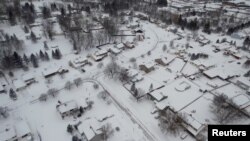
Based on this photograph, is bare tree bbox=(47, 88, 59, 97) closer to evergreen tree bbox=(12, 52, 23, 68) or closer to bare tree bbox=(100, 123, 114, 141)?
bare tree bbox=(100, 123, 114, 141)

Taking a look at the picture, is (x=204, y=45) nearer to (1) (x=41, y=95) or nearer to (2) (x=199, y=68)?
(2) (x=199, y=68)

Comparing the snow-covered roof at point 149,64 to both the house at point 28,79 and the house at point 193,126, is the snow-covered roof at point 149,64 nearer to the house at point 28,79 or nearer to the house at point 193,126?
the house at point 193,126

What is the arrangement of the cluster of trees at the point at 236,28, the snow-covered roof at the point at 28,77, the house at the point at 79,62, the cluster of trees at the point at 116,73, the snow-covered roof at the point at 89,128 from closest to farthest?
the snow-covered roof at the point at 89,128
the cluster of trees at the point at 116,73
the snow-covered roof at the point at 28,77
the house at the point at 79,62
the cluster of trees at the point at 236,28

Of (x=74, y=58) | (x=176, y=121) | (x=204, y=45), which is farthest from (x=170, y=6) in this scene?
(x=176, y=121)

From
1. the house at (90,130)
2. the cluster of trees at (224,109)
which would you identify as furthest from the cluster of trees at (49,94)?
the cluster of trees at (224,109)

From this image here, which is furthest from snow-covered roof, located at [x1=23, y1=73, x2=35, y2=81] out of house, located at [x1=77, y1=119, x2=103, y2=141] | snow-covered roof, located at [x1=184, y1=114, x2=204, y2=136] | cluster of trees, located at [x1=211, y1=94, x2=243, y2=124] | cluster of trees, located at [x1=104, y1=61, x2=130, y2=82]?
cluster of trees, located at [x1=211, y1=94, x2=243, y2=124]
